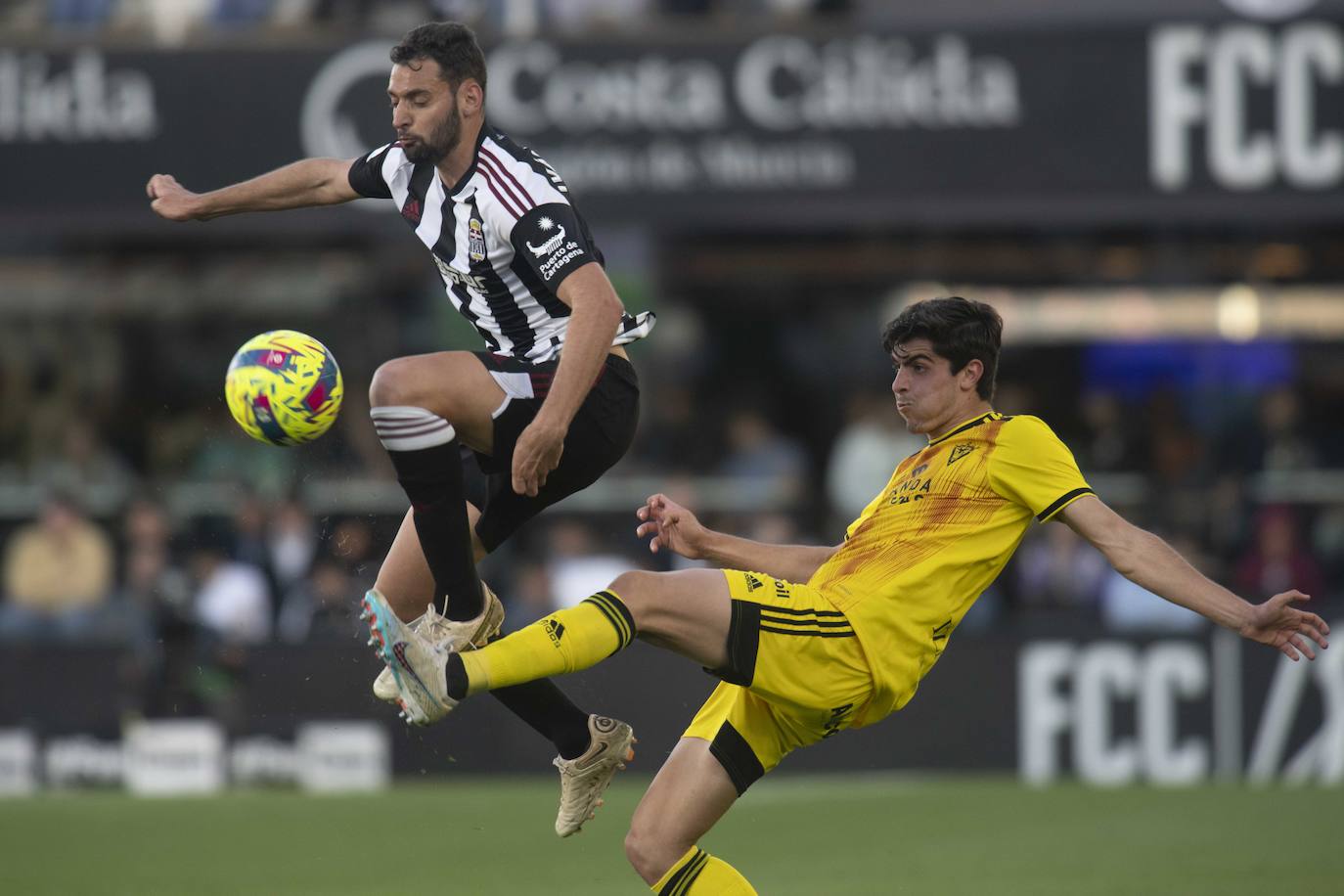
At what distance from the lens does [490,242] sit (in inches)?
248

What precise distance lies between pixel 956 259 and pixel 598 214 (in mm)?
3777

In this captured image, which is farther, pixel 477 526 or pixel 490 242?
pixel 477 526

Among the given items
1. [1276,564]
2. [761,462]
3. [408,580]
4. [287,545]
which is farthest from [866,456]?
[408,580]

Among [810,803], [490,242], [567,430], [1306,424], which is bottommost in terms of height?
[810,803]

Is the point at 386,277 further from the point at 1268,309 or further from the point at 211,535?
the point at 1268,309

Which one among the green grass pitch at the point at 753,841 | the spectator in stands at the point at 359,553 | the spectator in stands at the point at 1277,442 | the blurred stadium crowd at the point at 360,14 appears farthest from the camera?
the spectator in stands at the point at 1277,442

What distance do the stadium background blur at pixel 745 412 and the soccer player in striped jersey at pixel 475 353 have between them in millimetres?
5809

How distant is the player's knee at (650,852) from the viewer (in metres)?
6.54

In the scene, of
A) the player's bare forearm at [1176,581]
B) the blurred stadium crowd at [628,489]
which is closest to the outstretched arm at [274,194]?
the player's bare forearm at [1176,581]

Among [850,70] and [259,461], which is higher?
[850,70]

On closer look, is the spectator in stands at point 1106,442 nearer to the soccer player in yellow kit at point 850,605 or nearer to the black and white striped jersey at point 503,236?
the soccer player in yellow kit at point 850,605

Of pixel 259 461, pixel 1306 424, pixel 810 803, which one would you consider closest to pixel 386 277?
pixel 259 461

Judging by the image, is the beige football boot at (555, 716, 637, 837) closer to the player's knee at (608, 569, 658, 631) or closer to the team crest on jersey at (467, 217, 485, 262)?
the player's knee at (608, 569, 658, 631)

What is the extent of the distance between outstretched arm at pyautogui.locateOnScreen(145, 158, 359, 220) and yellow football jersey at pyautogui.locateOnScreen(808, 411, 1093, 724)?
2.13 meters
